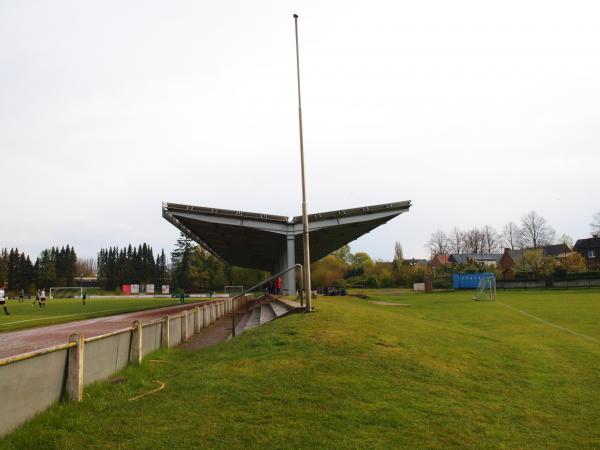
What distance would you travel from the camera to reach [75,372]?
6.41 meters

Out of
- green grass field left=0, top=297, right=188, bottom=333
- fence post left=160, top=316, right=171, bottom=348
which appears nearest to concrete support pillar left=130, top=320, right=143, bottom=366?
fence post left=160, top=316, right=171, bottom=348

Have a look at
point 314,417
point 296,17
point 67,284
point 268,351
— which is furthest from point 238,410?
point 67,284

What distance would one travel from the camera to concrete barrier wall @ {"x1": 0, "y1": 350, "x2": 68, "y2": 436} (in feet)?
16.5

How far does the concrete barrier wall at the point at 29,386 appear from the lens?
5.04 m

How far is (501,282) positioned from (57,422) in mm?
66984

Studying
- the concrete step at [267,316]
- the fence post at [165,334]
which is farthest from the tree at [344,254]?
the fence post at [165,334]

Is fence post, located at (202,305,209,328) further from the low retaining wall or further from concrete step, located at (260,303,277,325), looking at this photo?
the low retaining wall

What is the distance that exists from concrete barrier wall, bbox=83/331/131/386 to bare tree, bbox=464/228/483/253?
120137 millimetres

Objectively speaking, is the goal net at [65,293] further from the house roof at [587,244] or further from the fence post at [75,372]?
the house roof at [587,244]

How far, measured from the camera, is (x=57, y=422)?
5.48 m

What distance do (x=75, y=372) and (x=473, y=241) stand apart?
123m

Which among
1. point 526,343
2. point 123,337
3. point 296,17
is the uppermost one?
point 296,17

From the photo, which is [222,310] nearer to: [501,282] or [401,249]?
[501,282]

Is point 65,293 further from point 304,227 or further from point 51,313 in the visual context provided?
point 304,227
